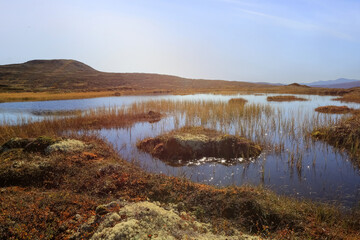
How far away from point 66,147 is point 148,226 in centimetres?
520

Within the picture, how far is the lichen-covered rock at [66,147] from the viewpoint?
666 centimetres

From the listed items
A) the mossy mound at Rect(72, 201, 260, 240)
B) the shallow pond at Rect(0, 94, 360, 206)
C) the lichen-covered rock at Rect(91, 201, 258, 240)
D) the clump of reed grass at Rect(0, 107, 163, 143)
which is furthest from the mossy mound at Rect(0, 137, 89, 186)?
the lichen-covered rock at Rect(91, 201, 258, 240)

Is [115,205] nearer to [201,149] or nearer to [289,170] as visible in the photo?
[201,149]

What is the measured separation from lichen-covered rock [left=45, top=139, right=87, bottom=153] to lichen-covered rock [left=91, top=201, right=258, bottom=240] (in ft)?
14.4

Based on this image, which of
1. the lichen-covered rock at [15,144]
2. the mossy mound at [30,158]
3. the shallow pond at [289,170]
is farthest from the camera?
the lichen-covered rock at [15,144]

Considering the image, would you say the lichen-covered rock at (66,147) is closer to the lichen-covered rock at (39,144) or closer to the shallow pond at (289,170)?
the lichen-covered rock at (39,144)

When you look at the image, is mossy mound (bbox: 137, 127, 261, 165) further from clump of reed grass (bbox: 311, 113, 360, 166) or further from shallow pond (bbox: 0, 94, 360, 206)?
clump of reed grass (bbox: 311, 113, 360, 166)

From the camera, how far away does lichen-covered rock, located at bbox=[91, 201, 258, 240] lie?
2609 millimetres

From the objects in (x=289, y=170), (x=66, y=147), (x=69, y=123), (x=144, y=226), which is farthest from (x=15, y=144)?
(x=289, y=170)

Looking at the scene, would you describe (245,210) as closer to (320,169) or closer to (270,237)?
(270,237)

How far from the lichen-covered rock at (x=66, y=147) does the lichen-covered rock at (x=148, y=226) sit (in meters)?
4.38

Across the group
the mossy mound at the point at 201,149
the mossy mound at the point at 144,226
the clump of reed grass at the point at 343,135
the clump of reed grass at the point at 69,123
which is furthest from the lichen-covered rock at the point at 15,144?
the clump of reed grass at the point at 343,135

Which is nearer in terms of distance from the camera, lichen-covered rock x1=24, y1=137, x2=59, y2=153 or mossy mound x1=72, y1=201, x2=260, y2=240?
mossy mound x1=72, y1=201, x2=260, y2=240

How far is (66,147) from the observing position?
270 inches
